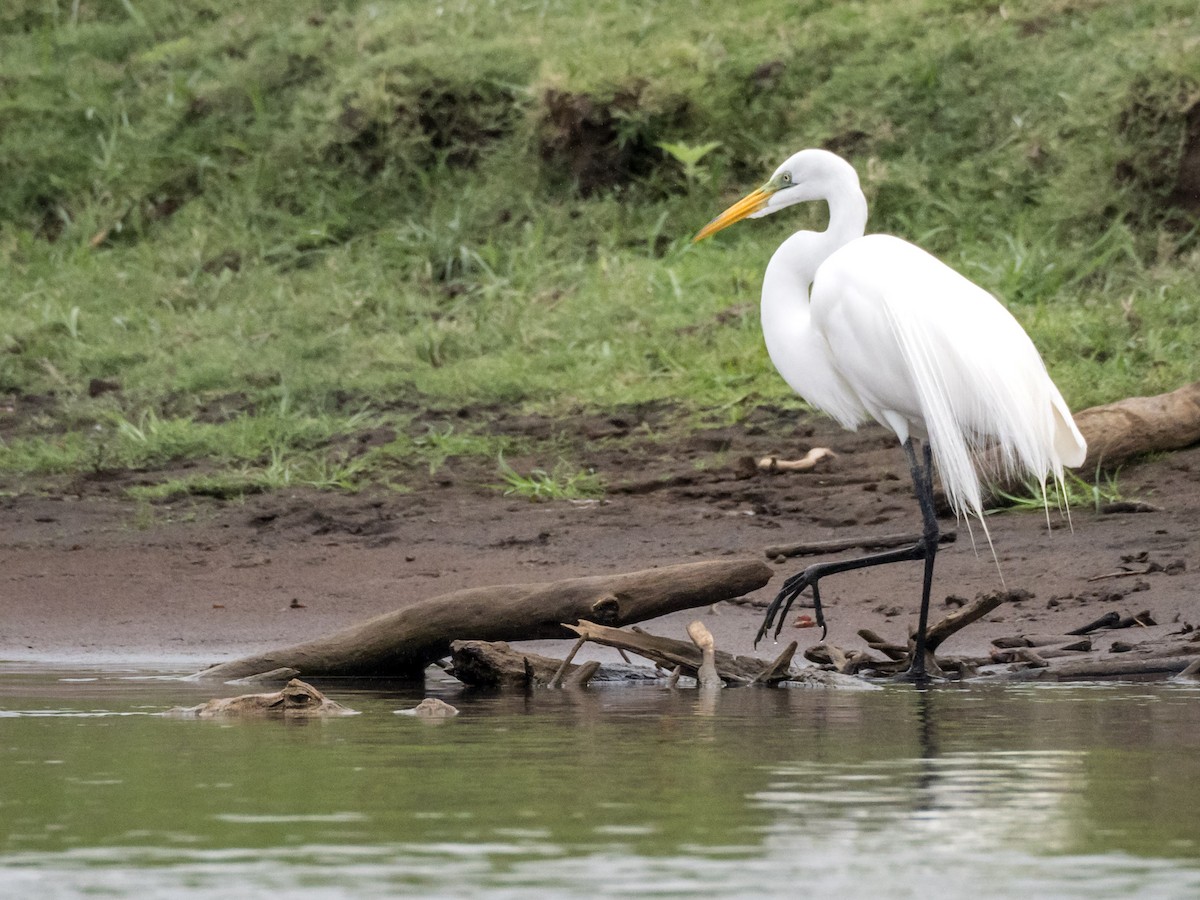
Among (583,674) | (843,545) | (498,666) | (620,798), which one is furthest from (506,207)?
(620,798)

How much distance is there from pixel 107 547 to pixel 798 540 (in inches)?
122

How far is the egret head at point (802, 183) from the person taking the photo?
7.75 metres

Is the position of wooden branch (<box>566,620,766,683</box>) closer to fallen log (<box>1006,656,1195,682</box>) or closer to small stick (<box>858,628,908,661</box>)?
small stick (<box>858,628,908,661</box>)

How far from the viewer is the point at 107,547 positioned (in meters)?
8.96

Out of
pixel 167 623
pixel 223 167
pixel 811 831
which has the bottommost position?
pixel 811 831

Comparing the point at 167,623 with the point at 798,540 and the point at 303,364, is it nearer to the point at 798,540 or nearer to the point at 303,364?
the point at 798,540

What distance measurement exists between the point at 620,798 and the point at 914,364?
3.16 m

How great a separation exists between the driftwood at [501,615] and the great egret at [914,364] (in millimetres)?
807

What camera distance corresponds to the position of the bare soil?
7.54 meters

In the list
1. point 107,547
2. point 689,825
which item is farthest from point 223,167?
point 689,825

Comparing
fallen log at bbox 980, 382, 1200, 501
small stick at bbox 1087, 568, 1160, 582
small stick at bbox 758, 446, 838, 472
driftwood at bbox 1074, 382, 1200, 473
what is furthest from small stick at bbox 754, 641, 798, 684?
small stick at bbox 758, 446, 838, 472

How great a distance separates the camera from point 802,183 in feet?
25.9

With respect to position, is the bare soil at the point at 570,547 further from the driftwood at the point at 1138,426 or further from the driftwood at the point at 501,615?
the driftwood at the point at 501,615

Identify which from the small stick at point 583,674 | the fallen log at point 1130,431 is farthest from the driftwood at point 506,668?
the fallen log at point 1130,431
